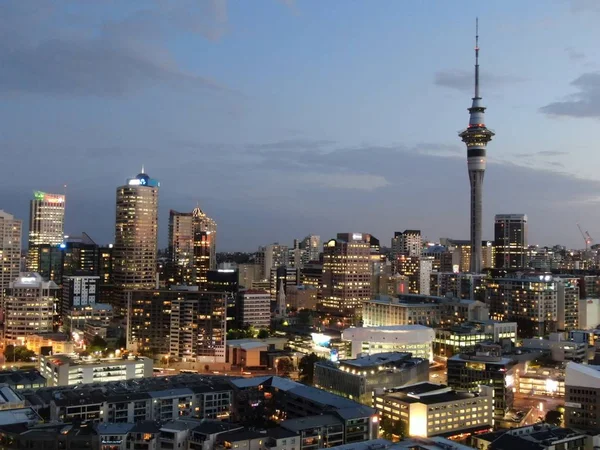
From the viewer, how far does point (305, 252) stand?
346 ft

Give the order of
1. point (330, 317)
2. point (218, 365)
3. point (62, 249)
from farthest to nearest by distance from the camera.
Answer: point (62, 249)
point (330, 317)
point (218, 365)

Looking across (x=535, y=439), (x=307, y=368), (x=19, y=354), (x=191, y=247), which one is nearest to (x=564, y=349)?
(x=307, y=368)

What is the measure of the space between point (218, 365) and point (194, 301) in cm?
399

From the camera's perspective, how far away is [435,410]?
907 inches

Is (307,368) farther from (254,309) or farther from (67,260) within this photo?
(67,260)

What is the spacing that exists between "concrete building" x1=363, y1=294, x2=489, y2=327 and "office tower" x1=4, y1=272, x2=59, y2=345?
23351 mm

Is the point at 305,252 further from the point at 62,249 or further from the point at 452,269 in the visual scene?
the point at 62,249

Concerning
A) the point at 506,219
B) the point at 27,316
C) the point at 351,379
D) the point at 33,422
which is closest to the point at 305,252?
the point at 506,219

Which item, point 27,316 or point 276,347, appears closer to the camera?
point 276,347

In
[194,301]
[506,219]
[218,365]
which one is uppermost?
[506,219]

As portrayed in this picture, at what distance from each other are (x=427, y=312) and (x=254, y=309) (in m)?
12.8

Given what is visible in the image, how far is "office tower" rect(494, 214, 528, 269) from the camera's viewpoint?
89375mm

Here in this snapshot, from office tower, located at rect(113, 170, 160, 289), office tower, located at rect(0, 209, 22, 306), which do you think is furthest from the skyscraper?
office tower, located at rect(0, 209, 22, 306)

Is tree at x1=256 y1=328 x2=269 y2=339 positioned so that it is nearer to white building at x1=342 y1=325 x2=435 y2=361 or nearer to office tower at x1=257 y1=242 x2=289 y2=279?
white building at x1=342 y1=325 x2=435 y2=361
